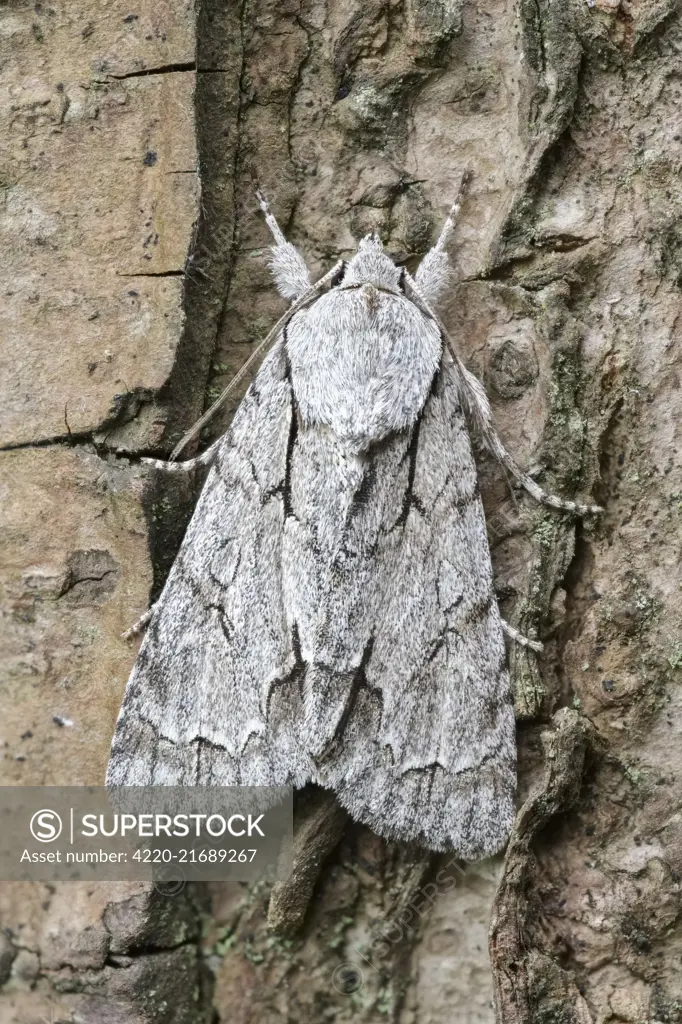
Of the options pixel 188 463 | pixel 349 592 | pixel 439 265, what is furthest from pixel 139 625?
pixel 439 265

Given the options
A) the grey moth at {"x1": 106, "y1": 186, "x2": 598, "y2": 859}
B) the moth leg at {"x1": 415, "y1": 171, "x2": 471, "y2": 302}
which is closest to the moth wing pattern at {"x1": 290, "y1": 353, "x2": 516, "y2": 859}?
the grey moth at {"x1": 106, "y1": 186, "x2": 598, "y2": 859}

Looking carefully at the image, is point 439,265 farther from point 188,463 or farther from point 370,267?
point 188,463

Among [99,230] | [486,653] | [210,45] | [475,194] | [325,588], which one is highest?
[210,45]

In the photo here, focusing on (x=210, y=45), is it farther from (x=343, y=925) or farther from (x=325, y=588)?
(x=343, y=925)

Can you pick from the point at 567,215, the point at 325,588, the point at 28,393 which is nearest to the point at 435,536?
the point at 325,588

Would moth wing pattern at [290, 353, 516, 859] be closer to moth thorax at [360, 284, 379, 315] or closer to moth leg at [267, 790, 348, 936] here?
moth leg at [267, 790, 348, 936]

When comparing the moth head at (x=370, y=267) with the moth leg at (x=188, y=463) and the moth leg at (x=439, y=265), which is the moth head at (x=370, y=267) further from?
the moth leg at (x=188, y=463)
